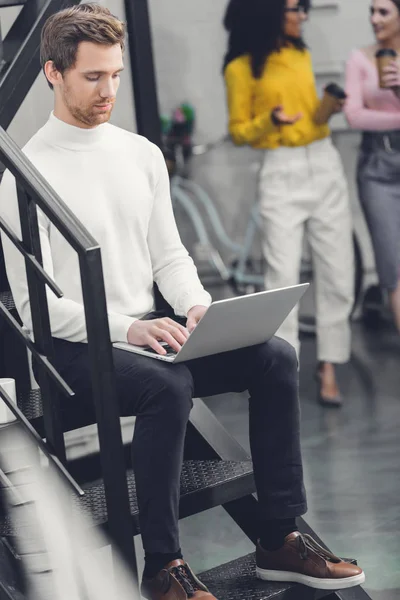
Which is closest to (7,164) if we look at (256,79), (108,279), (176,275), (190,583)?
(108,279)

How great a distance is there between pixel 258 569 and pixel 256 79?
2.44 metres

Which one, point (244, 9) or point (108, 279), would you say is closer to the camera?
point (108, 279)

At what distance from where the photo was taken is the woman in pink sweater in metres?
4.34

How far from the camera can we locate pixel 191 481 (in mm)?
2369

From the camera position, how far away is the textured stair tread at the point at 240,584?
2283 mm

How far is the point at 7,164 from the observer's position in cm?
203

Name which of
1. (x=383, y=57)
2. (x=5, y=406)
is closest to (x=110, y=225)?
(x=5, y=406)

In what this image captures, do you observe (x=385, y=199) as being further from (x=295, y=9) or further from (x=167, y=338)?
(x=167, y=338)

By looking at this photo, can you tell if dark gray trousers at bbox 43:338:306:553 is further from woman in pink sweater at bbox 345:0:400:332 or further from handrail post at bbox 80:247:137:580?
woman in pink sweater at bbox 345:0:400:332

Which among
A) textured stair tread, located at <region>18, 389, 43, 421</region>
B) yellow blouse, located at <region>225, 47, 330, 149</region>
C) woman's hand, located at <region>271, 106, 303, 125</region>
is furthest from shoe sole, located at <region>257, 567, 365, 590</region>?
yellow blouse, located at <region>225, 47, 330, 149</region>

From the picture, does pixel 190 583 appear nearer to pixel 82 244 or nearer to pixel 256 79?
pixel 82 244

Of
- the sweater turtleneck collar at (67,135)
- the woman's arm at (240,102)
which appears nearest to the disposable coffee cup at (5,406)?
the sweater turtleneck collar at (67,135)

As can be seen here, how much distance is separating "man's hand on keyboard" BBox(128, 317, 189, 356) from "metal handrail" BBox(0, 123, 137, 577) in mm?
217

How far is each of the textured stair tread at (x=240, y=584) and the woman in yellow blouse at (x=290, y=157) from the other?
6.34 ft
